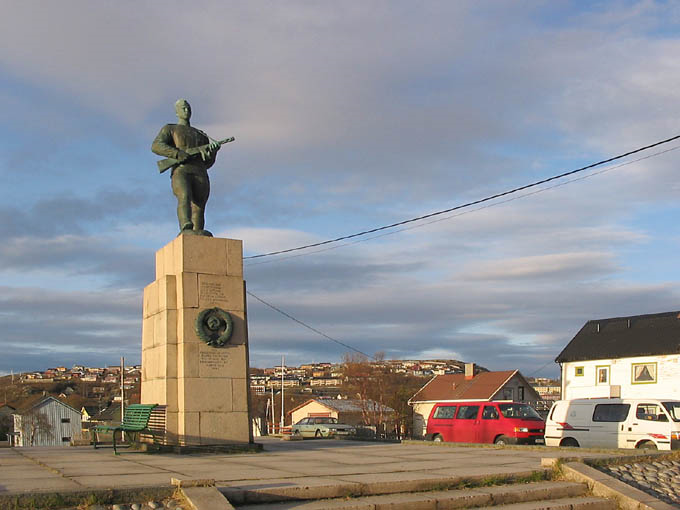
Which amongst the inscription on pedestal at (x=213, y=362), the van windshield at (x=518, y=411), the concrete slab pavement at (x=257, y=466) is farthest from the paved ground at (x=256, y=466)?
the van windshield at (x=518, y=411)

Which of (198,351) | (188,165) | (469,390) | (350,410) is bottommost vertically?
(350,410)

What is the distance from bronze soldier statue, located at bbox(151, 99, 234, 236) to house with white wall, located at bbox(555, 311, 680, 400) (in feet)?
117

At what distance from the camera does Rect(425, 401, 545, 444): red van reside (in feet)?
68.3

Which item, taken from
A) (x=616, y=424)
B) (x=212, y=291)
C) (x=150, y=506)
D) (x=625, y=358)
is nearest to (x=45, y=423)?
(x=625, y=358)

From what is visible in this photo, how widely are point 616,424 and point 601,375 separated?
3154 cm

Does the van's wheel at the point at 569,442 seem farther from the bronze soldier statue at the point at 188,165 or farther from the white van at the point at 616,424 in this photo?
the bronze soldier statue at the point at 188,165

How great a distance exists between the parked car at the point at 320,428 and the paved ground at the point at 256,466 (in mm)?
20180

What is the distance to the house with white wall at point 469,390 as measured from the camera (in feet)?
198

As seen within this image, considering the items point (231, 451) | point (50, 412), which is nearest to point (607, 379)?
point (231, 451)

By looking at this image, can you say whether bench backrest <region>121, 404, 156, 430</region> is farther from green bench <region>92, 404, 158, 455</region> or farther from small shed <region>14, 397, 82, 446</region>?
small shed <region>14, 397, 82, 446</region>

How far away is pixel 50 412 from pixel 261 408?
28.8 meters

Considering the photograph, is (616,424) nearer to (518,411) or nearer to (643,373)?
(518,411)

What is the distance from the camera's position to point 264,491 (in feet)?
26.8

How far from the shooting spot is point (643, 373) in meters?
45.6
